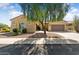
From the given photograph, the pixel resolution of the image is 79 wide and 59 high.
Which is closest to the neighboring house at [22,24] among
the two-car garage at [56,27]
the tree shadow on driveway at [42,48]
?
the tree shadow on driveway at [42,48]

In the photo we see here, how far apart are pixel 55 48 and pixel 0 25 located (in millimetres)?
1241

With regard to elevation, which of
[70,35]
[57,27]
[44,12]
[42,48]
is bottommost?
[42,48]

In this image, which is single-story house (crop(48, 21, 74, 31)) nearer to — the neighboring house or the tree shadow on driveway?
the tree shadow on driveway

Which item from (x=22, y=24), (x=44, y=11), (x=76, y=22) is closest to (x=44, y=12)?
(x=44, y=11)

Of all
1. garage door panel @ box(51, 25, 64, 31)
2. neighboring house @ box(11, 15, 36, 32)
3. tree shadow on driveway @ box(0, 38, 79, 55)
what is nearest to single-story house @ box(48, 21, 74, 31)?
garage door panel @ box(51, 25, 64, 31)

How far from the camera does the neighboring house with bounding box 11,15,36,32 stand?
4.44 metres

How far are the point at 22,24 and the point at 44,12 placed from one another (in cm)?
53

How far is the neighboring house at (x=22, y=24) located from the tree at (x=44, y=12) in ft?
0.36

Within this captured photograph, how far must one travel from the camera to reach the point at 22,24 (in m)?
4.45

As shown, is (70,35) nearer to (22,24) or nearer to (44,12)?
(44,12)

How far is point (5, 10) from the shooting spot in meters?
4.38

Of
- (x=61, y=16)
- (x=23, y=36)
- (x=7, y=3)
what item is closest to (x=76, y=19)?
(x=61, y=16)

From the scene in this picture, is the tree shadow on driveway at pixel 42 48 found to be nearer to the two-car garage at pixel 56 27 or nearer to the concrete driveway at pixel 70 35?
the concrete driveway at pixel 70 35

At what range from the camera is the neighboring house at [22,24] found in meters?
4.44
